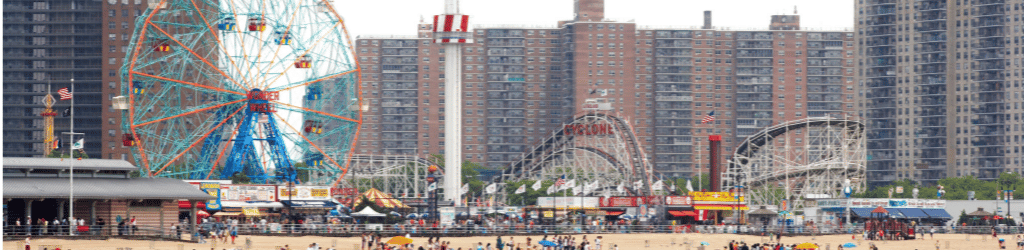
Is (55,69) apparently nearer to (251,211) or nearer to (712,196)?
(251,211)

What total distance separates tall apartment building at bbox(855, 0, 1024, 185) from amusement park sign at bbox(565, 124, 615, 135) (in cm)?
7280

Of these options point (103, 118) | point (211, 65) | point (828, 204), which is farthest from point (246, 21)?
point (103, 118)

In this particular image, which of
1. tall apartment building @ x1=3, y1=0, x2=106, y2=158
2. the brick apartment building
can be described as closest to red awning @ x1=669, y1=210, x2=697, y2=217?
the brick apartment building

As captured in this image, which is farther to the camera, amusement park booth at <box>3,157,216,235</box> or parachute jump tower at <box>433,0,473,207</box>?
parachute jump tower at <box>433,0,473,207</box>

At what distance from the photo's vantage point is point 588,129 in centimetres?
12269

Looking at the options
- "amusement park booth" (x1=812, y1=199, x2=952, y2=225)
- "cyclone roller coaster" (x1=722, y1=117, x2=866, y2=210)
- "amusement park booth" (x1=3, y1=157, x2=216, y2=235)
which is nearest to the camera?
"amusement park booth" (x1=3, y1=157, x2=216, y2=235)

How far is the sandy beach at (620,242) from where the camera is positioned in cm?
5514

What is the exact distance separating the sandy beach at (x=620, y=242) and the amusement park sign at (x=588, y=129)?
1521 inches

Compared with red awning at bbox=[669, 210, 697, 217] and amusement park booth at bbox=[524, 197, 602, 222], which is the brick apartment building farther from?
red awning at bbox=[669, 210, 697, 217]

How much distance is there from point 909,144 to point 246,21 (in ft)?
380

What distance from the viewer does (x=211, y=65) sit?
290ft

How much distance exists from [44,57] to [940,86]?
114145 millimetres

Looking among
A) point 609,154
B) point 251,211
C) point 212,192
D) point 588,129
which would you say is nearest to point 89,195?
point 212,192

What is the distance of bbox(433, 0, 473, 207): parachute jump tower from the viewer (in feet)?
342
